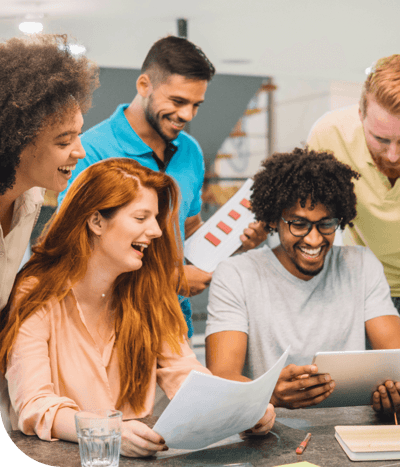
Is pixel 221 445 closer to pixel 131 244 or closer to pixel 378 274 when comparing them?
pixel 131 244

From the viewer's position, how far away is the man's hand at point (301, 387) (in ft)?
4.05

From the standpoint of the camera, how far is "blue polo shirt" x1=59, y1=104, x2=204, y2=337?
1.94 m

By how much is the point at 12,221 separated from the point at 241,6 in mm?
3014

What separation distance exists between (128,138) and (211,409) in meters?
1.28

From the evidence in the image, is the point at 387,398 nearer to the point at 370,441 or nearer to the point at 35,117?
the point at 370,441

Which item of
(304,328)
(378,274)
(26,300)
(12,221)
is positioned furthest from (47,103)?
(378,274)

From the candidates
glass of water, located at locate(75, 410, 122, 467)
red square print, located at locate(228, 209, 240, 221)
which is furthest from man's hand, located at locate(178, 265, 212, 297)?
glass of water, located at locate(75, 410, 122, 467)

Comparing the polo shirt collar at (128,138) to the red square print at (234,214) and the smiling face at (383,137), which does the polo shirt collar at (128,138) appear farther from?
the smiling face at (383,137)

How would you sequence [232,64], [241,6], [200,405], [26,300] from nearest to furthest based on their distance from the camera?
[200,405] < [26,300] < [241,6] < [232,64]

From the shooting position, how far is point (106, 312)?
143 centimetres

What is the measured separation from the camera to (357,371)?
1238 mm

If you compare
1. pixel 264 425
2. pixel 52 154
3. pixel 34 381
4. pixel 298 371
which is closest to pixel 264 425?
pixel 264 425

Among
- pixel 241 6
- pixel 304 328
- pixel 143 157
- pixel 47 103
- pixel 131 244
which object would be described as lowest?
pixel 304 328

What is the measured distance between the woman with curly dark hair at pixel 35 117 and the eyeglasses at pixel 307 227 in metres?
0.72
